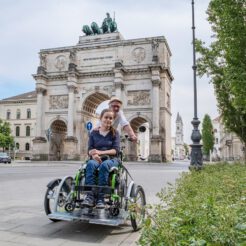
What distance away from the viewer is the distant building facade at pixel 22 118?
3014 inches

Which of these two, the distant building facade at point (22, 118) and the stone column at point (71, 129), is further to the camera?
the distant building facade at point (22, 118)

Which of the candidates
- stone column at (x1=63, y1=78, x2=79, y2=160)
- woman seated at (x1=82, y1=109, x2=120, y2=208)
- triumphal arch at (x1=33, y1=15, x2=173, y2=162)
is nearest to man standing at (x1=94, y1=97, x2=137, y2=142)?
woman seated at (x1=82, y1=109, x2=120, y2=208)

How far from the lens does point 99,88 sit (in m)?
47.2

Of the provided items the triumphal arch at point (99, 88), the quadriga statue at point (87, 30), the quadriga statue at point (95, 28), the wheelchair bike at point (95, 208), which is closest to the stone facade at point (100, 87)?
the triumphal arch at point (99, 88)

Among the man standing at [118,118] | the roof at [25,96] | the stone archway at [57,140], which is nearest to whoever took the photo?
the man standing at [118,118]

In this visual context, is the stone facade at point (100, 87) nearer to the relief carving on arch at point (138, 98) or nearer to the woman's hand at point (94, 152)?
the relief carving on arch at point (138, 98)

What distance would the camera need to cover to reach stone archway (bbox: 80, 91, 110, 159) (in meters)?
47.8

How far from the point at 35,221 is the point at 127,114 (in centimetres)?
→ 3989

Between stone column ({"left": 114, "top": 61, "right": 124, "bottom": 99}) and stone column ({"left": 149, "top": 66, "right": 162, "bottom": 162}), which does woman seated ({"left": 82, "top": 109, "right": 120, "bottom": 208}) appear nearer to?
stone column ({"left": 149, "top": 66, "right": 162, "bottom": 162})

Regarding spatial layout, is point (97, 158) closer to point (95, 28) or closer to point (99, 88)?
point (99, 88)

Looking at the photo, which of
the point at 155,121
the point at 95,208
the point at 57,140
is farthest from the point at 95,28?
the point at 95,208

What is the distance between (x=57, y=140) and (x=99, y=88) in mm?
11108

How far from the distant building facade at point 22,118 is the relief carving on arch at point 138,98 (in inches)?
1478

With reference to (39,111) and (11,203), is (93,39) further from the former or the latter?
(11,203)
